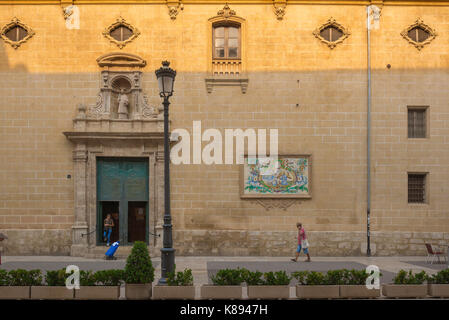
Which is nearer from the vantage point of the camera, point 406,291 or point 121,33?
point 406,291

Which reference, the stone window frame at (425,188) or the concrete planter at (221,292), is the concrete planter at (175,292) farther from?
the stone window frame at (425,188)

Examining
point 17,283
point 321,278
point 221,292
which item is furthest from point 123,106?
point 321,278

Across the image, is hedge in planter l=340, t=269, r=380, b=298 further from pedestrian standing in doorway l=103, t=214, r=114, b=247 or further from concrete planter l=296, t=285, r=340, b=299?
pedestrian standing in doorway l=103, t=214, r=114, b=247

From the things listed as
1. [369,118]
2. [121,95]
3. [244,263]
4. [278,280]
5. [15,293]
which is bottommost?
[244,263]

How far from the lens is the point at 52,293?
10.8 meters

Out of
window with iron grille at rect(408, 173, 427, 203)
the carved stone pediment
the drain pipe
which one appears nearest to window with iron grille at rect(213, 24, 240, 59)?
the carved stone pediment

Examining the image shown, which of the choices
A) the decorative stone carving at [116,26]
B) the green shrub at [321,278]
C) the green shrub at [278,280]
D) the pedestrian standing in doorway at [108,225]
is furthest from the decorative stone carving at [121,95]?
the green shrub at [321,278]

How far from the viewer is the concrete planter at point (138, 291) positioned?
1083 centimetres

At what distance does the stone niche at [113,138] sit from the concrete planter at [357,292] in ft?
33.1

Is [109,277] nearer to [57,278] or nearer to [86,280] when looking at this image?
[86,280]

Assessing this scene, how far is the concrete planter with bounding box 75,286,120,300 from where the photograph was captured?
1074 cm

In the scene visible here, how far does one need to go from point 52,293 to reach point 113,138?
9.56m

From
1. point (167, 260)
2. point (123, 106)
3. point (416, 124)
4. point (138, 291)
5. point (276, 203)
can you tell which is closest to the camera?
point (138, 291)

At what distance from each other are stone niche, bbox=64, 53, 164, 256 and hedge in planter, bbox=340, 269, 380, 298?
10.0 metres
